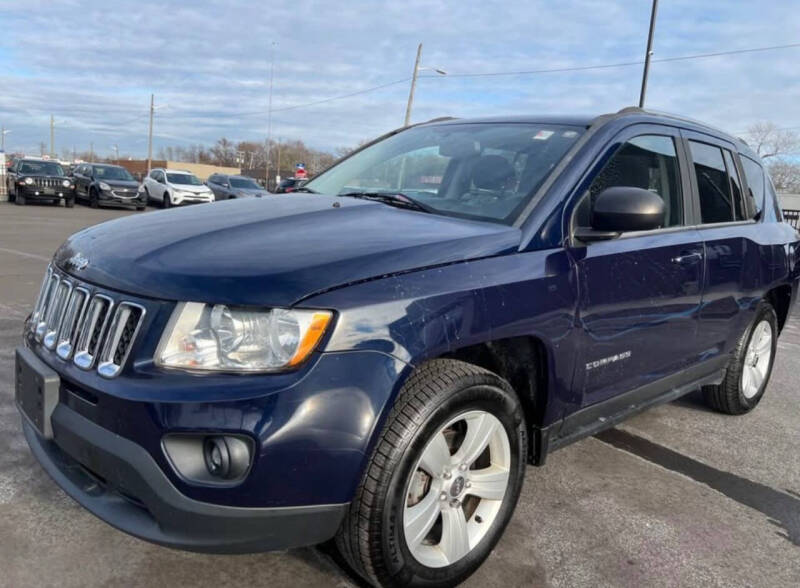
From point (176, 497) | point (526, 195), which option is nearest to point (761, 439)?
point (526, 195)

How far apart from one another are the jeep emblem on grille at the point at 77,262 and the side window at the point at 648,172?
1997 millimetres

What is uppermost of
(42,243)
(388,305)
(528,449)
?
(388,305)

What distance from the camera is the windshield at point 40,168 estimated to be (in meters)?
23.5

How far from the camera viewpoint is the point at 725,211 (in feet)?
12.9

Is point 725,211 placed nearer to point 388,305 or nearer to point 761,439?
point 761,439

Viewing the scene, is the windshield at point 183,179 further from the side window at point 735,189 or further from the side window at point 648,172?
the side window at point 648,172

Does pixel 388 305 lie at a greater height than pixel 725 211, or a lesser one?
lesser

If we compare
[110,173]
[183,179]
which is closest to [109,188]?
[110,173]

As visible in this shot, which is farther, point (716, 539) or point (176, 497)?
point (716, 539)

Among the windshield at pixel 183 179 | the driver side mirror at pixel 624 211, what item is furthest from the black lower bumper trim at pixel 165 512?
the windshield at pixel 183 179

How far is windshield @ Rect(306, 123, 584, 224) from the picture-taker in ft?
9.41

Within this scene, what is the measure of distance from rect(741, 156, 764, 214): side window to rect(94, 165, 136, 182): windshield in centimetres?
2388

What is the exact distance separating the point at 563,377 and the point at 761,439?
2353 millimetres

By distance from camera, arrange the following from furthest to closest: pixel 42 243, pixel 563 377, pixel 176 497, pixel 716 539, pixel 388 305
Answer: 1. pixel 42 243
2. pixel 716 539
3. pixel 563 377
4. pixel 388 305
5. pixel 176 497
